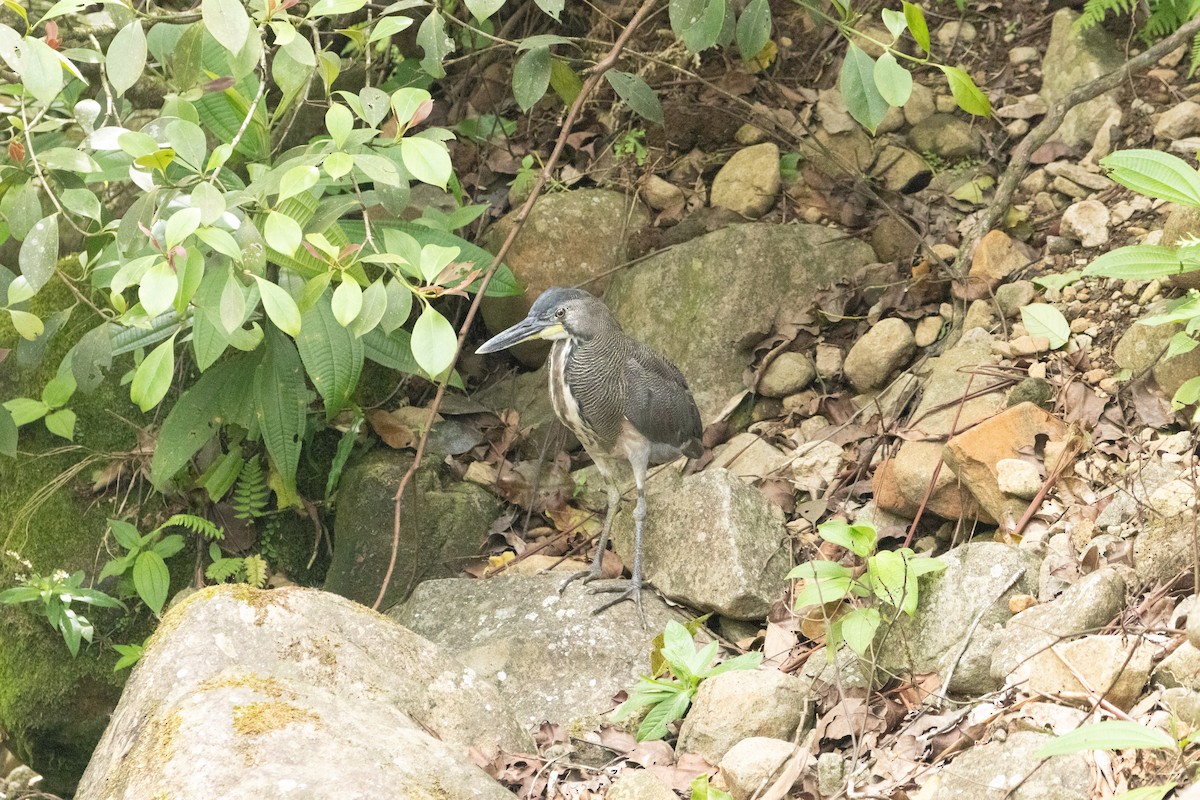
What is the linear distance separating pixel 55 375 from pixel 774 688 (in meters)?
3.61

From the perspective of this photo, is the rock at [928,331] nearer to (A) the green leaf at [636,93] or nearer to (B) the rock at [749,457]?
(B) the rock at [749,457]

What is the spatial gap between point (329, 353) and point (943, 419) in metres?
2.33

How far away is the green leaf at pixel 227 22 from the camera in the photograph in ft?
8.68

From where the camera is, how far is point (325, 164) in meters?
2.94

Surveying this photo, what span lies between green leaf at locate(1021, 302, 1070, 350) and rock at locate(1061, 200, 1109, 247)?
78 cm

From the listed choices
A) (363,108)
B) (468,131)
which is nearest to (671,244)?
(468,131)

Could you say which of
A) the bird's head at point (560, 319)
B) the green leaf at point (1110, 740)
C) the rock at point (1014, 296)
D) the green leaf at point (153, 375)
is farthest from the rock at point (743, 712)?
the rock at point (1014, 296)

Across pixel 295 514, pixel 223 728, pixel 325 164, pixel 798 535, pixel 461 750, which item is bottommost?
pixel 295 514

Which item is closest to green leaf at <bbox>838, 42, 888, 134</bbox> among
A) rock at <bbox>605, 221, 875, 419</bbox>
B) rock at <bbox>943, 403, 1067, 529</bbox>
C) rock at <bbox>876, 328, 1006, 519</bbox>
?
rock at <bbox>943, 403, 1067, 529</bbox>

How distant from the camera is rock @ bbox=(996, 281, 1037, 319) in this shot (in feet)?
15.3

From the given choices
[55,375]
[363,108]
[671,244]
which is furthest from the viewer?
[671,244]

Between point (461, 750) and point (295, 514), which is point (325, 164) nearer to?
point (461, 750)

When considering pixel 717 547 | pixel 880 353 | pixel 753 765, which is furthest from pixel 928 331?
pixel 753 765

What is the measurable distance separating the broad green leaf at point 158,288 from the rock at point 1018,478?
267 centimetres
